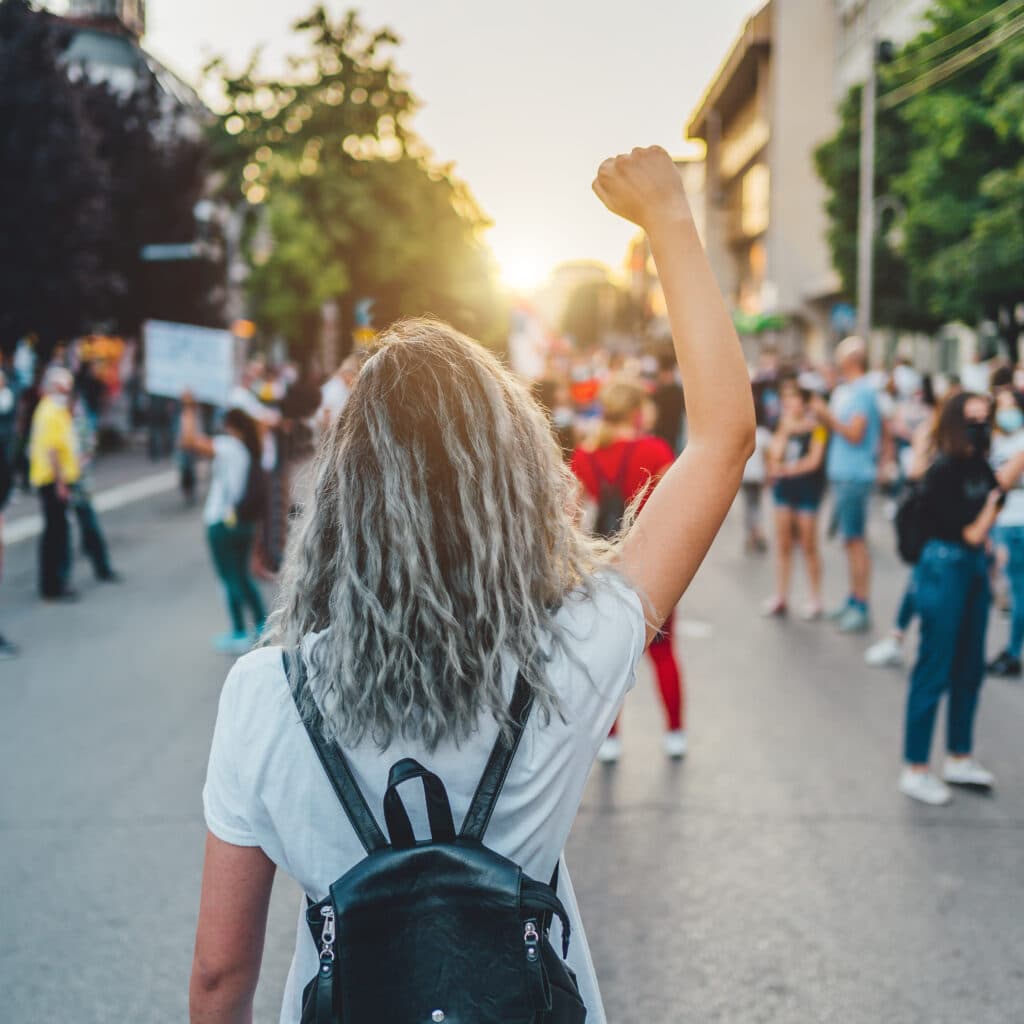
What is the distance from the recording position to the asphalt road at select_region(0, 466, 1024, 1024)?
3.64m

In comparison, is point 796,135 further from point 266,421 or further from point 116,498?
point 266,421

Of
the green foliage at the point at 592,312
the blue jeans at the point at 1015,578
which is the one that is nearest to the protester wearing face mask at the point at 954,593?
the blue jeans at the point at 1015,578

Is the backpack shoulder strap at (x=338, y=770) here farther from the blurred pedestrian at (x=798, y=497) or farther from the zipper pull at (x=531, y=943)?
the blurred pedestrian at (x=798, y=497)

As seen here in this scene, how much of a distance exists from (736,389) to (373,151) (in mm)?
32569

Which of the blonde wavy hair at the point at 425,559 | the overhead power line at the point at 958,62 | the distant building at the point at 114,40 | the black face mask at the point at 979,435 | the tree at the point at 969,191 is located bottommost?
the black face mask at the point at 979,435

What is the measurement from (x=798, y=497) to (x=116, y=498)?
41.0ft

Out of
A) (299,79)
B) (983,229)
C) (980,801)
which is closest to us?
(980,801)

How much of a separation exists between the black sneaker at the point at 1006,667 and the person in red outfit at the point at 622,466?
2.55 meters

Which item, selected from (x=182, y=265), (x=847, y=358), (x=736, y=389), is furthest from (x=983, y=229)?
(x=182, y=265)

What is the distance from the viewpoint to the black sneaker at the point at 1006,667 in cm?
759

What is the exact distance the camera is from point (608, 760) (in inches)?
233

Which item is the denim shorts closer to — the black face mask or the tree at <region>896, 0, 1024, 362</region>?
the black face mask

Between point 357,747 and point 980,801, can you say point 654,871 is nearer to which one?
point 980,801

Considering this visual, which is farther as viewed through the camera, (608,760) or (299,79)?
(299,79)
